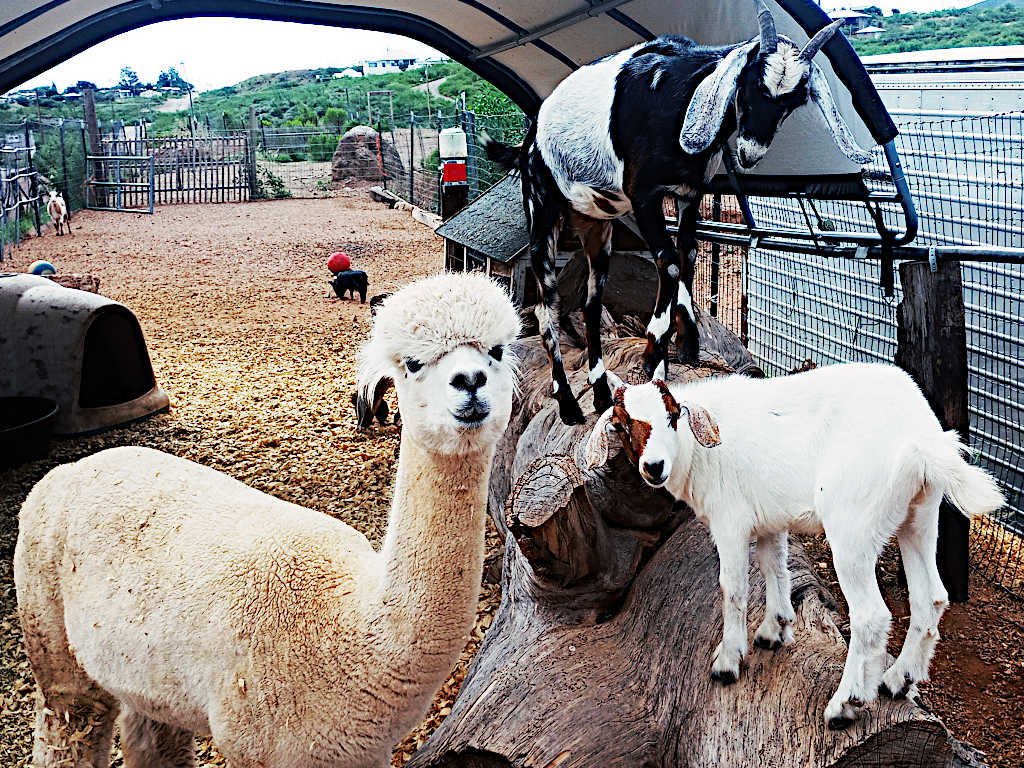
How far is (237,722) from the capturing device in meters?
2.35

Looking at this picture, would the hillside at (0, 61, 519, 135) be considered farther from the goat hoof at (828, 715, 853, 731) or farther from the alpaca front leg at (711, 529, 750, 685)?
the goat hoof at (828, 715, 853, 731)

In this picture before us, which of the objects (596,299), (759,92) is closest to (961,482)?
(759,92)

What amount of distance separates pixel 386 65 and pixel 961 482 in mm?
109046

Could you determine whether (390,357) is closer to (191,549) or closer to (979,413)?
(191,549)

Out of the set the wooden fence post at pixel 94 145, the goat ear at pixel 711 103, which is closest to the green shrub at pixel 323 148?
the wooden fence post at pixel 94 145

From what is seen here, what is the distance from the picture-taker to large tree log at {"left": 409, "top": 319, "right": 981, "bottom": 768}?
2.43 metres

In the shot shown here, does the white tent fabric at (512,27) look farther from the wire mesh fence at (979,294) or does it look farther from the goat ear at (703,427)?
the goat ear at (703,427)

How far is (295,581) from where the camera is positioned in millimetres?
2512

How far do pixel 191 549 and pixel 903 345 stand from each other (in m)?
3.28

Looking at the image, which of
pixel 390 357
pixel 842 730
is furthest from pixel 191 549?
pixel 842 730

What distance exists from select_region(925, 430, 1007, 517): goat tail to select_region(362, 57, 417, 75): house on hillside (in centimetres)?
9411

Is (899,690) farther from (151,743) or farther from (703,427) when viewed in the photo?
(151,743)

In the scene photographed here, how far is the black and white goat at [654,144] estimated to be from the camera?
3199 mm

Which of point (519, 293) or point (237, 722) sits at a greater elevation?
point (519, 293)
